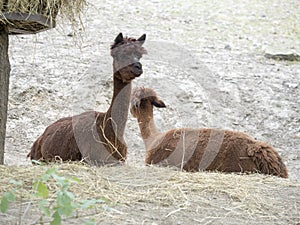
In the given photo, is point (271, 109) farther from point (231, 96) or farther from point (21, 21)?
point (21, 21)

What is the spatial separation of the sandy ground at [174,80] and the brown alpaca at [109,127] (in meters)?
1.57

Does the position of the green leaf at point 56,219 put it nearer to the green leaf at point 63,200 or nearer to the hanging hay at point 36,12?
the green leaf at point 63,200

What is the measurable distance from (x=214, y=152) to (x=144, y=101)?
1745 millimetres

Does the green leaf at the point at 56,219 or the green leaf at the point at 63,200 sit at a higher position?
the green leaf at the point at 63,200

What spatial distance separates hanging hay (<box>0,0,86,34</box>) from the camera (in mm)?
4887

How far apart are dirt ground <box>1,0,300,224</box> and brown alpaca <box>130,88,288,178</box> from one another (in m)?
1.05

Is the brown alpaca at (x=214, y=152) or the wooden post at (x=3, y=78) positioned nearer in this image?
the wooden post at (x=3, y=78)

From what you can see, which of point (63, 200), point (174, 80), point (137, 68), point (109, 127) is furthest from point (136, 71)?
point (174, 80)

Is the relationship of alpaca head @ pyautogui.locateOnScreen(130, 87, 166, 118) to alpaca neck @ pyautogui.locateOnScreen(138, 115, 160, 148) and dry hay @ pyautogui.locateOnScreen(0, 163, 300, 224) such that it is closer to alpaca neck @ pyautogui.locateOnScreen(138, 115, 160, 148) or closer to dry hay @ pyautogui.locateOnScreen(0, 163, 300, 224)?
alpaca neck @ pyautogui.locateOnScreen(138, 115, 160, 148)

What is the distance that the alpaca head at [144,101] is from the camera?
26.0 feet

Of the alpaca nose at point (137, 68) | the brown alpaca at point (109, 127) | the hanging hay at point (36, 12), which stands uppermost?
the hanging hay at point (36, 12)

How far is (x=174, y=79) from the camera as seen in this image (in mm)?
10836

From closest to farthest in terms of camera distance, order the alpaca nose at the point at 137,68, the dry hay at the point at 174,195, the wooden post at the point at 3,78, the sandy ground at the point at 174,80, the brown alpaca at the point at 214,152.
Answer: the dry hay at the point at 174,195
the wooden post at the point at 3,78
the alpaca nose at the point at 137,68
the brown alpaca at the point at 214,152
the sandy ground at the point at 174,80

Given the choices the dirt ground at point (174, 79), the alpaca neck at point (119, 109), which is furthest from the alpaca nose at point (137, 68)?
the dirt ground at point (174, 79)
